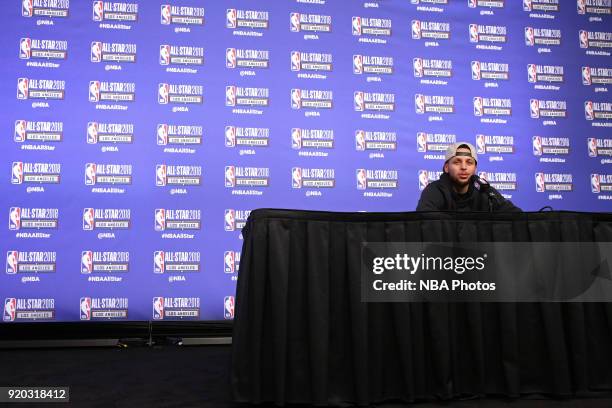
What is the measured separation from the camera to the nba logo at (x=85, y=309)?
371cm

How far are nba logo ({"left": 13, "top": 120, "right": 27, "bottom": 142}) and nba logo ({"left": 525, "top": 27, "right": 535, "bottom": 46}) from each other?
4324 millimetres

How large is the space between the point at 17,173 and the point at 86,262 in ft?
2.85

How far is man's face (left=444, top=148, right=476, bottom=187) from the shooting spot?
2.86m

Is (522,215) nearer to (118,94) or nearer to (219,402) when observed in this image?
(219,402)

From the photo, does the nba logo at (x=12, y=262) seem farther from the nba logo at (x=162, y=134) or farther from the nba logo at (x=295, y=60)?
the nba logo at (x=295, y=60)

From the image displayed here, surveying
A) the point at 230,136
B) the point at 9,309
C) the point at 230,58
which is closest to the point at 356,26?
the point at 230,58

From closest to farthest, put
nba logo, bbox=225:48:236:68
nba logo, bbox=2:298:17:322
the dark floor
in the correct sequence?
the dark floor → nba logo, bbox=2:298:17:322 → nba logo, bbox=225:48:236:68

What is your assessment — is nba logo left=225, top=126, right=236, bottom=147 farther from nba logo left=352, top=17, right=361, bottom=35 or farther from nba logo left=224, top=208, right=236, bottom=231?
nba logo left=352, top=17, right=361, bottom=35

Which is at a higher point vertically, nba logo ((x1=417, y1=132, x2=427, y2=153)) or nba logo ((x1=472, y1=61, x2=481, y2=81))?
nba logo ((x1=472, y1=61, x2=481, y2=81))

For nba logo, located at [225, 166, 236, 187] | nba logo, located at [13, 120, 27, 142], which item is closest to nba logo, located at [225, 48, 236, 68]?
nba logo, located at [225, 166, 236, 187]

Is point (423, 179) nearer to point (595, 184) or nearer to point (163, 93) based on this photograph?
point (595, 184)

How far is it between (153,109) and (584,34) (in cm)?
393

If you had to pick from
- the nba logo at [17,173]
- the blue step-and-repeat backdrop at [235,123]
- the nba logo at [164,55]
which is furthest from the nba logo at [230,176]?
the nba logo at [17,173]

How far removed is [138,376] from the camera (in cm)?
263
